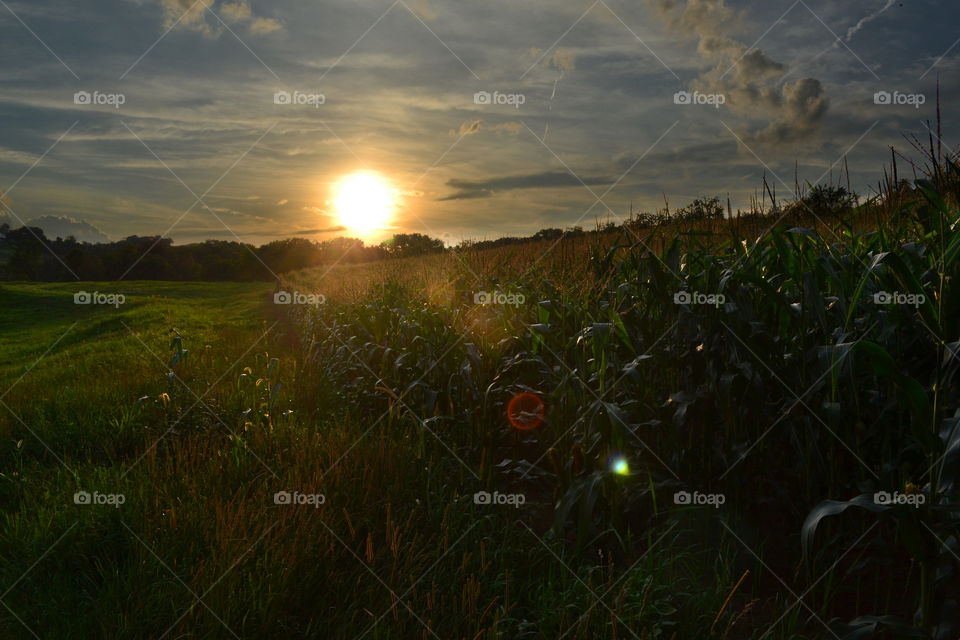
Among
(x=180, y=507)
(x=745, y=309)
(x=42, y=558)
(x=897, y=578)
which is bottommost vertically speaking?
(x=897, y=578)

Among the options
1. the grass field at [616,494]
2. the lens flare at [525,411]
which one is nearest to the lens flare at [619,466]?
the grass field at [616,494]

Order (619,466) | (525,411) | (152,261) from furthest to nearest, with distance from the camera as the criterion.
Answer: (152,261) → (525,411) → (619,466)

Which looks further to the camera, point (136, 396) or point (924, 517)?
point (136, 396)

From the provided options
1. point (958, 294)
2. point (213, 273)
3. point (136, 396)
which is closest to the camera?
point (958, 294)

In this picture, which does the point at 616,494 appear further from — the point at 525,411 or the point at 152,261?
the point at 152,261

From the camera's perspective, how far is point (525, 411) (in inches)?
190

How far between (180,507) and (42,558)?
0.84 meters

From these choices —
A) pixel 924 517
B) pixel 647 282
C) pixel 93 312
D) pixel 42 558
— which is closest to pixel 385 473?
pixel 42 558

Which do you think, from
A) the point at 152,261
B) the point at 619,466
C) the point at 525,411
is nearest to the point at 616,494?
the point at 619,466

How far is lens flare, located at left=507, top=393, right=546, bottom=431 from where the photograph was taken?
15.3ft

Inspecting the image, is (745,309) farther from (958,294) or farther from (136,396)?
(136,396)

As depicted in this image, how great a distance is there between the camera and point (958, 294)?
9.02 ft

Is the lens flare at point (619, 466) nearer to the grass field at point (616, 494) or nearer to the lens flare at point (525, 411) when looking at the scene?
the grass field at point (616, 494)

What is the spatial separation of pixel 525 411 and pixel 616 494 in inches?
55.1
